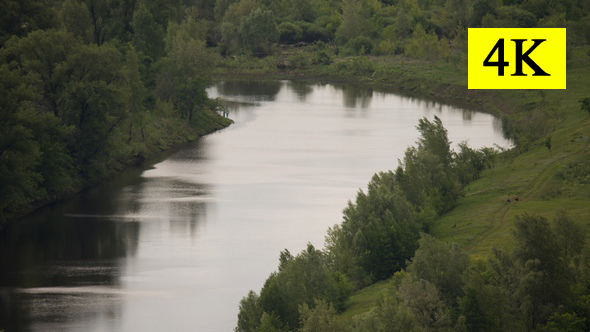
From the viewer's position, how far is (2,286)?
2120 inches

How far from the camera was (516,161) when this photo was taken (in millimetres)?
78812

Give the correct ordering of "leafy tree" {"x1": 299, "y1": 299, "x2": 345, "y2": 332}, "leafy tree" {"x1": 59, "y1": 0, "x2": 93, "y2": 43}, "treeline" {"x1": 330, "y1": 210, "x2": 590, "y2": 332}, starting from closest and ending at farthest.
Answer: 1. "leafy tree" {"x1": 299, "y1": 299, "x2": 345, "y2": 332}
2. "treeline" {"x1": 330, "y1": 210, "x2": 590, "y2": 332}
3. "leafy tree" {"x1": 59, "y1": 0, "x2": 93, "y2": 43}

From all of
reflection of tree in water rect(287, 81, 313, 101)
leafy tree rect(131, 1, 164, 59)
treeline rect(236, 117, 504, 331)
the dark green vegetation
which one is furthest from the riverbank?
reflection of tree in water rect(287, 81, 313, 101)


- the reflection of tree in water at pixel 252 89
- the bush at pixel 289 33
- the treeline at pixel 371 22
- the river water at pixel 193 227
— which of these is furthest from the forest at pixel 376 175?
the bush at pixel 289 33

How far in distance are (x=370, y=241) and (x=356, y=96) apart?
86.4 metres

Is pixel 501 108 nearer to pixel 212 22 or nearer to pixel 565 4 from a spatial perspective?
pixel 565 4

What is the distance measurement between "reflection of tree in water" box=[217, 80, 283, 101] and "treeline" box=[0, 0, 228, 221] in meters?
28.5

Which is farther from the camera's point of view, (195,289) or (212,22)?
(212,22)

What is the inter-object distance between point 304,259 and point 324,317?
1098 centimetres

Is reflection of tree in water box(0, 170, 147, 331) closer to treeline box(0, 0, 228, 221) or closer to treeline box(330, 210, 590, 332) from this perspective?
treeline box(0, 0, 228, 221)

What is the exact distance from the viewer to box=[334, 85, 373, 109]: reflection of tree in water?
131750 mm

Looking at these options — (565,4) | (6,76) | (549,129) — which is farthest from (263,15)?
(6,76)

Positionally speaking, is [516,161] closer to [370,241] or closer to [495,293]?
[370,241]

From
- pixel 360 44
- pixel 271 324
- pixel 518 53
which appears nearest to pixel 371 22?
pixel 360 44
